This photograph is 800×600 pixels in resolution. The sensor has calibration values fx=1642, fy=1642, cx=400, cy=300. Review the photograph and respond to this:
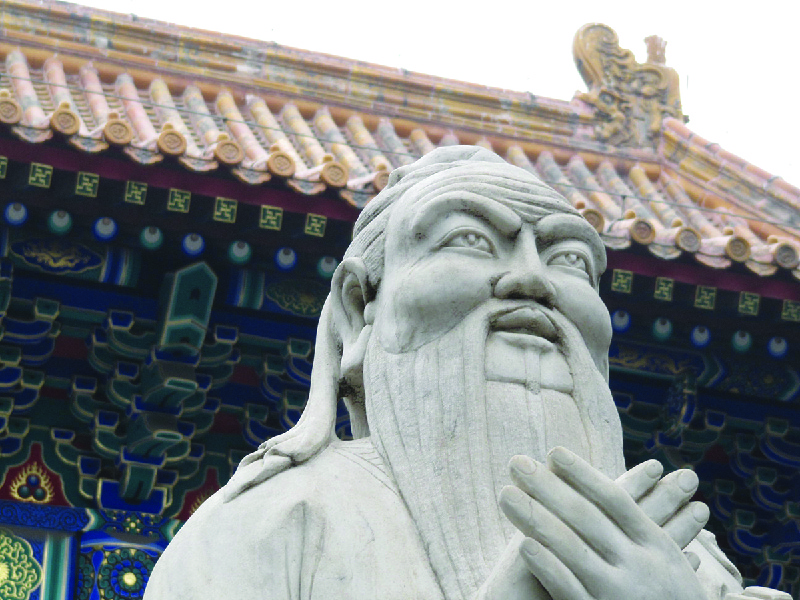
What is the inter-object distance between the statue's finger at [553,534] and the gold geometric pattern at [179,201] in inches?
166

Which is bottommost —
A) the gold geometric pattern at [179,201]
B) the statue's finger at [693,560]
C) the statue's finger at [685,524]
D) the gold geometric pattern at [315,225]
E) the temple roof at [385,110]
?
the statue's finger at [693,560]

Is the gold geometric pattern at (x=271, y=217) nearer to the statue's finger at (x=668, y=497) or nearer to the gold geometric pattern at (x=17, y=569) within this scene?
the gold geometric pattern at (x=17, y=569)

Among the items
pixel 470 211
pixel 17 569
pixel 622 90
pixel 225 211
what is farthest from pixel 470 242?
pixel 622 90

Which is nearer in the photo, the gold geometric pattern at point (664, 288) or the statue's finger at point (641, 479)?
the statue's finger at point (641, 479)

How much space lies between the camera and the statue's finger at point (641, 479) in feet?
10.1

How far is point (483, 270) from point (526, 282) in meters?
0.10

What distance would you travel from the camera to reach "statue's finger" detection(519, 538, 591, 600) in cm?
294

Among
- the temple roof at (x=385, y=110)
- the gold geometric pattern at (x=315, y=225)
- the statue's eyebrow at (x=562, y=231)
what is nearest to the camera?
the statue's eyebrow at (x=562, y=231)

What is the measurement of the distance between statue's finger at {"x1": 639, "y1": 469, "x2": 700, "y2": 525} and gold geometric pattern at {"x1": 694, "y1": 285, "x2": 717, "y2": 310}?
14.6ft

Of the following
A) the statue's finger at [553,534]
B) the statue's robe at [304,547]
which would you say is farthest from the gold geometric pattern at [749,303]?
the statue's finger at [553,534]

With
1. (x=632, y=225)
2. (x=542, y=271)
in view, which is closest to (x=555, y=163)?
(x=632, y=225)

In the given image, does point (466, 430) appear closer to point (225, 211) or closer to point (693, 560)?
point (693, 560)

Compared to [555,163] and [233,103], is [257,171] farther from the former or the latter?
[555,163]

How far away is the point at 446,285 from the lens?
354cm
